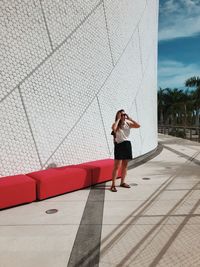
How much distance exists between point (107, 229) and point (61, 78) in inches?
151

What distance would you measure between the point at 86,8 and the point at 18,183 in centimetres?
465

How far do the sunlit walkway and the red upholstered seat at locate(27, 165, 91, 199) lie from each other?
135mm

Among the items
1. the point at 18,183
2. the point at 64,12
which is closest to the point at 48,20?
the point at 64,12

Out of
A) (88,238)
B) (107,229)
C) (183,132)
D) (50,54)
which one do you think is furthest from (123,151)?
(183,132)

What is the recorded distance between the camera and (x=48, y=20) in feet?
19.0

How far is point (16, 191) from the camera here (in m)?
4.31

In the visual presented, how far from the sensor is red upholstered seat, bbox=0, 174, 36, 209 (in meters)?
4.16

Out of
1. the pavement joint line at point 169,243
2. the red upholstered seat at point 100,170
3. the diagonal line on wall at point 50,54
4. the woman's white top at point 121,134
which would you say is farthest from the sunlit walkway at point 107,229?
the diagonal line on wall at point 50,54

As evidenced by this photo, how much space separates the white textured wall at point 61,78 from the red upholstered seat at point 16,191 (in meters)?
0.81

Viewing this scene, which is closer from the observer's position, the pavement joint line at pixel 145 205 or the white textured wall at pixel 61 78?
the pavement joint line at pixel 145 205

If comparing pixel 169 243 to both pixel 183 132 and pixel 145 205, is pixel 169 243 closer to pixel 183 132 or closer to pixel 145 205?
pixel 145 205

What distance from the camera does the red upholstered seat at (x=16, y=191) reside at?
416 centimetres

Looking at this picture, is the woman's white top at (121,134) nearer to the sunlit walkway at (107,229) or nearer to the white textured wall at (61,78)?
the sunlit walkway at (107,229)

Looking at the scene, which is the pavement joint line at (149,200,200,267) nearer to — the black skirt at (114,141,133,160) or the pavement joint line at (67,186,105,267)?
the pavement joint line at (67,186,105,267)
